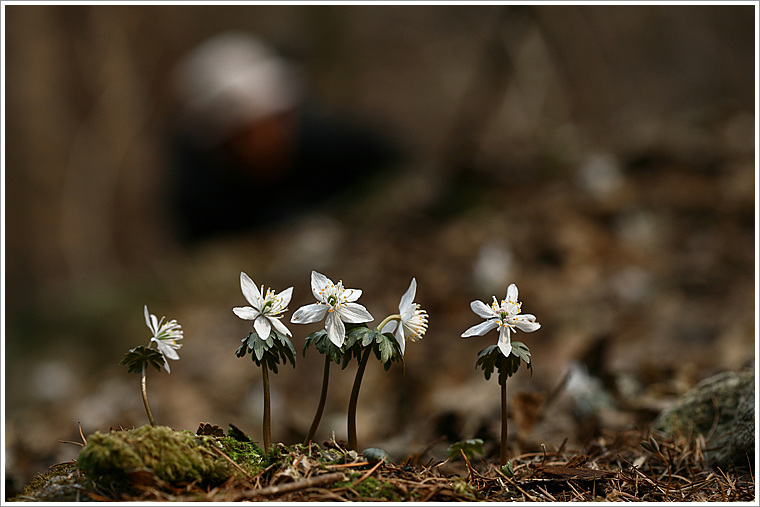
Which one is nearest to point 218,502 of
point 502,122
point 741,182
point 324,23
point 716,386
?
point 716,386

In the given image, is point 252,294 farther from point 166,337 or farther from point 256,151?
point 256,151

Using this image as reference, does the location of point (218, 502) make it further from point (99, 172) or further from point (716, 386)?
point (99, 172)

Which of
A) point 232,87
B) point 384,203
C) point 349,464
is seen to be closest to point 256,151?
point 232,87

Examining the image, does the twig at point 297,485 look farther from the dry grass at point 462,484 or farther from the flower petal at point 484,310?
the flower petal at point 484,310

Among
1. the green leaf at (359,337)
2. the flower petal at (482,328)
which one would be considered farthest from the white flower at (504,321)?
the green leaf at (359,337)

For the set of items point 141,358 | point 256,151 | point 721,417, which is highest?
point 256,151
